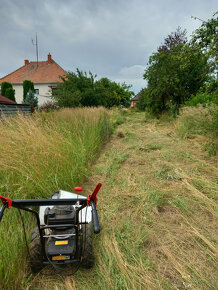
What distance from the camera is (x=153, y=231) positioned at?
1.75m

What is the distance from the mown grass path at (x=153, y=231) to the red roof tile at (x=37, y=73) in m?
28.0

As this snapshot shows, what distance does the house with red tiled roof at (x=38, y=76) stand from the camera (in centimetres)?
2723

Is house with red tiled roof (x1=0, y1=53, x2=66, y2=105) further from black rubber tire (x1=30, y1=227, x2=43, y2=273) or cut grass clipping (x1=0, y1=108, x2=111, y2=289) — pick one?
black rubber tire (x1=30, y1=227, x2=43, y2=273)

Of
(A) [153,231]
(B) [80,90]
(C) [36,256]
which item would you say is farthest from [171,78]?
(C) [36,256]

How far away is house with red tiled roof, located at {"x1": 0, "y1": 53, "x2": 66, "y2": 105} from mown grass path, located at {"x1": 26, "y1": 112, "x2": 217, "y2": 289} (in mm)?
27296

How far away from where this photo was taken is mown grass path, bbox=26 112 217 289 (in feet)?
4.22

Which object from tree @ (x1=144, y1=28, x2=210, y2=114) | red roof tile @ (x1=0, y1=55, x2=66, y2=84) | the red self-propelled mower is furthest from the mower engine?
red roof tile @ (x1=0, y1=55, x2=66, y2=84)

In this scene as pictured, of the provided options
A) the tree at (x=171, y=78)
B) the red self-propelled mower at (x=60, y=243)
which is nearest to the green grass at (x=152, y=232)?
the red self-propelled mower at (x=60, y=243)

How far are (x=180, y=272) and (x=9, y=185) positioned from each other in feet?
6.05

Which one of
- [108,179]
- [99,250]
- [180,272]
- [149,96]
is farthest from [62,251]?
[149,96]

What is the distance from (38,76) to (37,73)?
2.52 ft

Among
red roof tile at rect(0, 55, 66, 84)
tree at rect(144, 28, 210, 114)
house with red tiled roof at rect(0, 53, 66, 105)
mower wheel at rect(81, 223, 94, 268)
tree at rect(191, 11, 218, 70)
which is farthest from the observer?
red roof tile at rect(0, 55, 66, 84)

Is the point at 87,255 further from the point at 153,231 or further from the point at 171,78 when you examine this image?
the point at 171,78

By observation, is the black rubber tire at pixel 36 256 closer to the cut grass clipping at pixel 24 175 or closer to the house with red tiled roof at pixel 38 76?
the cut grass clipping at pixel 24 175
